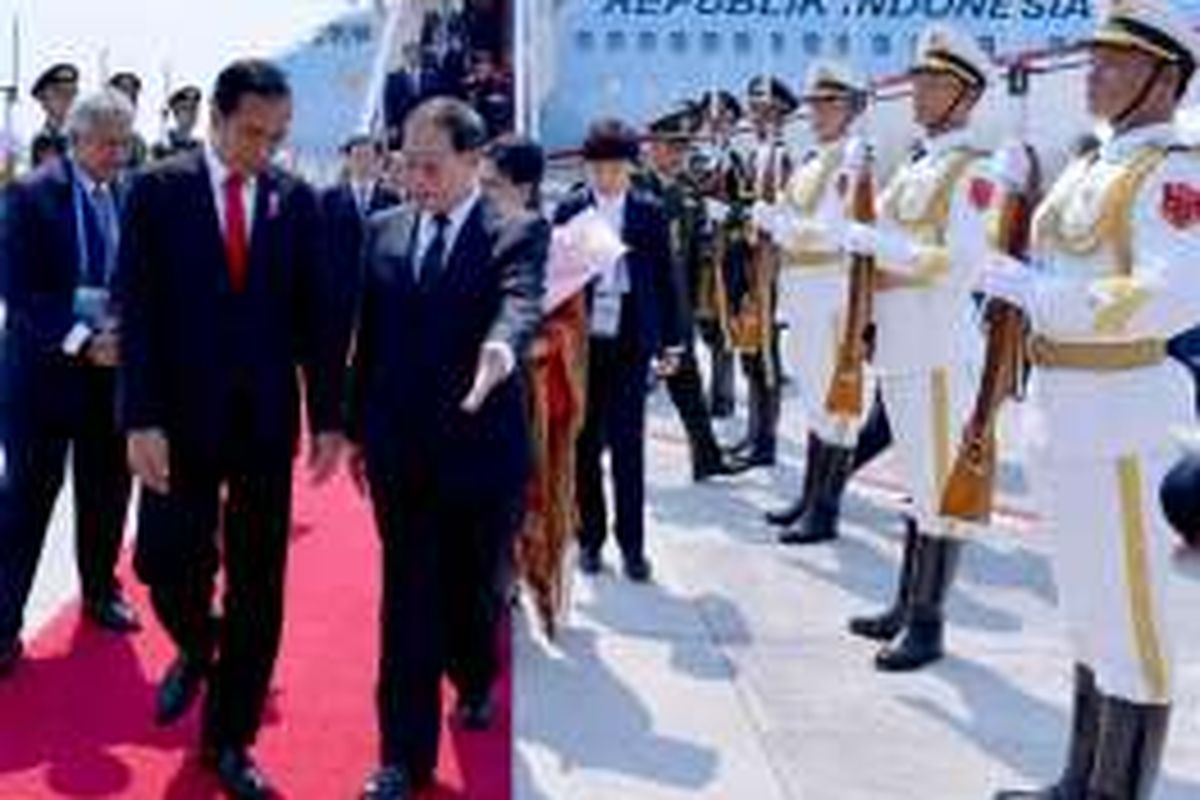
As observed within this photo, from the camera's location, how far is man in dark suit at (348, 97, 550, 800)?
4973mm

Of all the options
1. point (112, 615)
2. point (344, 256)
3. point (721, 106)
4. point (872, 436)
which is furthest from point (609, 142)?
point (721, 106)

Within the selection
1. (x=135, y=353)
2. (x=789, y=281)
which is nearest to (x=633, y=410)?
(x=789, y=281)

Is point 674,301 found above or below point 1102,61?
below

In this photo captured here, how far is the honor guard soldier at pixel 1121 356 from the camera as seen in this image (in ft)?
14.8

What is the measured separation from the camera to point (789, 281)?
835 cm

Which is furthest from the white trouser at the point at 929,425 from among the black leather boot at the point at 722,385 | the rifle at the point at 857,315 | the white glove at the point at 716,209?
the white glove at the point at 716,209

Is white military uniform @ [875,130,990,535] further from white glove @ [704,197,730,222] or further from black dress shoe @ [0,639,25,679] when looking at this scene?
white glove @ [704,197,730,222]

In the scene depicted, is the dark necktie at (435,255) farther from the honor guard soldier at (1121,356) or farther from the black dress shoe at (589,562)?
the black dress shoe at (589,562)

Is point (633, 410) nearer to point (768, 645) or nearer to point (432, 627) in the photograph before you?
point (768, 645)

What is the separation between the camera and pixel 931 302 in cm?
672

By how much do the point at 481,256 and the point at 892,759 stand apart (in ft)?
5.80

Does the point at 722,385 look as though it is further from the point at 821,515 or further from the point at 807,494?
→ the point at 821,515

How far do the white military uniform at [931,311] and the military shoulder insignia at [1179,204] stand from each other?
1.81 metres

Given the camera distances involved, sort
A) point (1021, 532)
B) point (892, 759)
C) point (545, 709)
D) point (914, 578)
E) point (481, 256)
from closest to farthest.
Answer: point (481, 256) < point (892, 759) < point (545, 709) < point (914, 578) < point (1021, 532)
